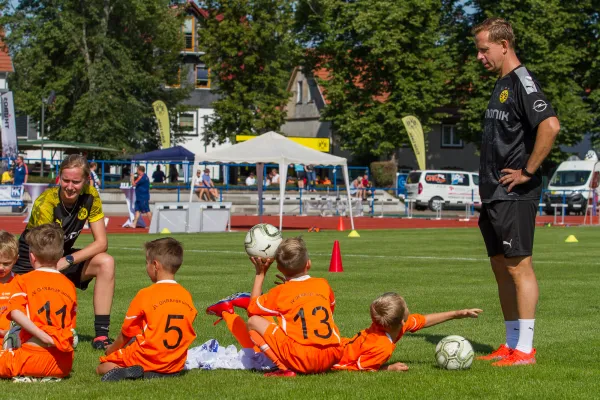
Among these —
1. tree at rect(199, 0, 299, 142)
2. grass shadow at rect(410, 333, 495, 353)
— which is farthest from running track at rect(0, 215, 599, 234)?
tree at rect(199, 0, 299, 142)

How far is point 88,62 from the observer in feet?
202

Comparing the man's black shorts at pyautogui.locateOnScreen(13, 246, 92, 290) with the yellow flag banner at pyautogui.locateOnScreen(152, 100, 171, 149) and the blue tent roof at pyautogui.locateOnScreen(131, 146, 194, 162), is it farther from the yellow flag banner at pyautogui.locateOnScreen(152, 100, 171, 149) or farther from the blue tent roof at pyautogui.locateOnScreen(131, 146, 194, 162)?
the yellow flag banner at pyautogui.locateOnScreen(152, 100, 171, 149)

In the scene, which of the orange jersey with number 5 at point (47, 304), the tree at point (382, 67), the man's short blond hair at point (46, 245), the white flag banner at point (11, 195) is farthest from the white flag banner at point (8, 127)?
the orange jersey with number 5 at point (47, 304)

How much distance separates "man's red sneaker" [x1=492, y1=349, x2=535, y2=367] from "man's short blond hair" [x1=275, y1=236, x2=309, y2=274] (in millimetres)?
1683

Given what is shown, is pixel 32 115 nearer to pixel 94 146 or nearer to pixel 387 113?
pixel 94 146

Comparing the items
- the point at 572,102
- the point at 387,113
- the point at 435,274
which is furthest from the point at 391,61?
the point at 435,274

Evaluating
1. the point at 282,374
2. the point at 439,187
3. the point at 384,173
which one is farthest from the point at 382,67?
the point at 282,374

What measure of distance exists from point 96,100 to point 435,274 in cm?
4762

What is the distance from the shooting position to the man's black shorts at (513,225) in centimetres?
750

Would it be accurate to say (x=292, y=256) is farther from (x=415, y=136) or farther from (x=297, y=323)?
(x=415, y=136)

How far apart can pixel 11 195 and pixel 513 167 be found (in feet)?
106

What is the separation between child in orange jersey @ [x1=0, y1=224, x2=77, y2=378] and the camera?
6797mm

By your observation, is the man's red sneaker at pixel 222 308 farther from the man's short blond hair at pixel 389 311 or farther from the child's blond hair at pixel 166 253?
the man's short blond hair at pixel 389 311

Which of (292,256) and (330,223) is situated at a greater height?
(292,256)
